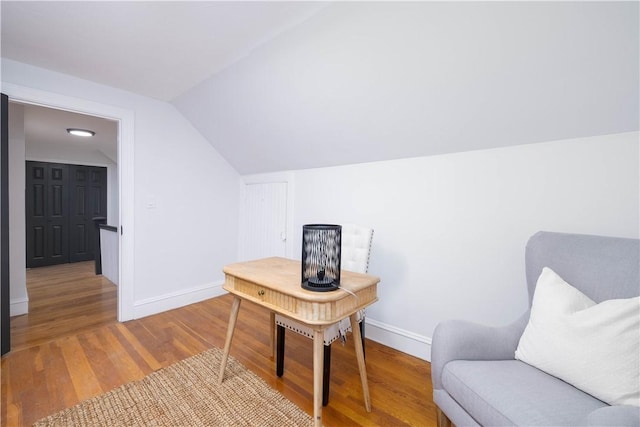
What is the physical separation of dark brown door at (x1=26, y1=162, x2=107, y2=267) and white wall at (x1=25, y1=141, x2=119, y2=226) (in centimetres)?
9

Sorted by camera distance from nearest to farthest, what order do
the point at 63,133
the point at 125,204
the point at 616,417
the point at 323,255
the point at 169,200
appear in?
the point at 616,417
the point at 323,255
the point at 125,204
the point at 169,200
the point at 63,133

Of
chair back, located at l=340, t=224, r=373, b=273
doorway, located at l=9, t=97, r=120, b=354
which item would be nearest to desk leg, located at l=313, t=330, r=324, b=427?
chair back, located at l=340, t=224, r=373, b=273

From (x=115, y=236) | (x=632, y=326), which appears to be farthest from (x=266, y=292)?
(x=115, y=236)

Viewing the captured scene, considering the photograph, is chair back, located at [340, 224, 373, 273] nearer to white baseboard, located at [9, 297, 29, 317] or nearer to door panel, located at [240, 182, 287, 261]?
door panel, located at [240, 182, 287, 261]

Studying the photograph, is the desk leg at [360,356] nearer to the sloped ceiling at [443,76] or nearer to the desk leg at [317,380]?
the desk leg at [317,380]

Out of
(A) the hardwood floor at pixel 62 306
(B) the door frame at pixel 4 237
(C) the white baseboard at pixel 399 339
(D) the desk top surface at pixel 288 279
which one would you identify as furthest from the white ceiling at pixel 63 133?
(C) the white baseboard at pixel 399 339

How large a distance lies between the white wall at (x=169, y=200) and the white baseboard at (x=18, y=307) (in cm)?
113

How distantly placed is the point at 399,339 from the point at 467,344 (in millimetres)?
1011

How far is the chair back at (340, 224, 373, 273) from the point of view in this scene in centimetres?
192

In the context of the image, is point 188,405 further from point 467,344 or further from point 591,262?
point 591,262

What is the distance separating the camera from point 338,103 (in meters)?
1.96

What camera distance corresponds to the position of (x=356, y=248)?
6.45 feet

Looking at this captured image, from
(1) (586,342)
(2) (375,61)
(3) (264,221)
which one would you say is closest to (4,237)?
(3) (264,221)

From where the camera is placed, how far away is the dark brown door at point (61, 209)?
461cm
